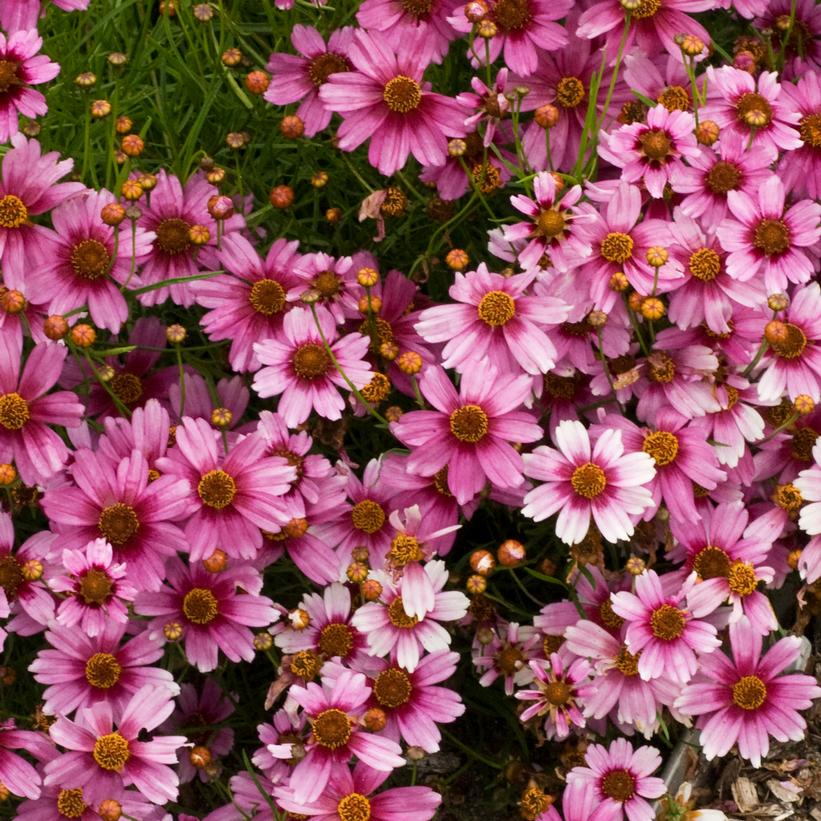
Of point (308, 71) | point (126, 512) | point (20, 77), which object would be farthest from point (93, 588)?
point (308, 71)

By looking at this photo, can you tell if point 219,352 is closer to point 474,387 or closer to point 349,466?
point 349,466

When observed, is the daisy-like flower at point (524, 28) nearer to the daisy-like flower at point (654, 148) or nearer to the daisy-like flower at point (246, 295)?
the daisy-like flower at point (654, 148)

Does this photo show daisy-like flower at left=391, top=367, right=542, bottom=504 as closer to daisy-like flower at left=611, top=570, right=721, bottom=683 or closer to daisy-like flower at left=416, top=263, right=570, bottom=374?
daisy-like flower at left=416, top=263, right=570, bottom=374

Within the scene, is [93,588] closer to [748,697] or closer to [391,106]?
[391,106]

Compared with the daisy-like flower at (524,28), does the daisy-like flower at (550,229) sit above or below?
below

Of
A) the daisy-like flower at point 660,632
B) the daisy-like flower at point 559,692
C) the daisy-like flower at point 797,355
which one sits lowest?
the daisy-like flower at point 559,692

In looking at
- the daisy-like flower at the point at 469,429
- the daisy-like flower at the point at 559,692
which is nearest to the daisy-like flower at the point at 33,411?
the daisy-like flower at the point at 469,429

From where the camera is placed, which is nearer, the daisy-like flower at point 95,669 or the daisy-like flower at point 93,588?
the daisy-like flower at point 93,588
